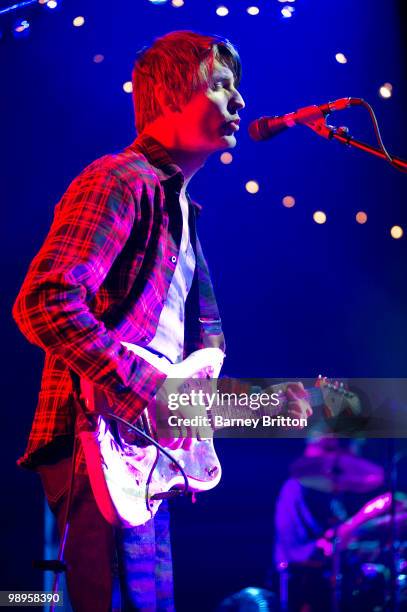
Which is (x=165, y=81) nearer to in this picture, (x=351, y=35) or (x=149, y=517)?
(x=149, y=517)

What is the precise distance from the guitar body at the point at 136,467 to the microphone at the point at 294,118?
0.62 m

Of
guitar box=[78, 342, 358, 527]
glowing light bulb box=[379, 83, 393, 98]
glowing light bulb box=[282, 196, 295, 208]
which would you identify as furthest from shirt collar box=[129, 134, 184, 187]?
glowing light bulb box=[379, 83, 393, 98]

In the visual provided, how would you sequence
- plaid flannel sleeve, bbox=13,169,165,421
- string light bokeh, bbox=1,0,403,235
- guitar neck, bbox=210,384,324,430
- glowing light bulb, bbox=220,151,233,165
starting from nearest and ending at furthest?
plaid flannel sleeve, bbox=13,169,165,421, guitar neck, bbox=210,384,324,430, string light bokeh, bbox=1,0,403,235, glowing light bulb, bbox=220,151,233,165

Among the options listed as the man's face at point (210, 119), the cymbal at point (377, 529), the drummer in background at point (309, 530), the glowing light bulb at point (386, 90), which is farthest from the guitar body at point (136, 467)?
the glowing light bulb at point (386, 90)

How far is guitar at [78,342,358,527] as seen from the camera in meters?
1.38

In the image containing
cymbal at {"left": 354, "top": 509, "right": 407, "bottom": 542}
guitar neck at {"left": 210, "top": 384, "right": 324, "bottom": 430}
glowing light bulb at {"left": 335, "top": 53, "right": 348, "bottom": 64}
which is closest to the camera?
guitar neck at {"left": 210, "top": 384, "right": 324, "bottom": 430}

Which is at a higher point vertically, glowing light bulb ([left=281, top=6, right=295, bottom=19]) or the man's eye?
glowing light bulb ([left=281, top=6, right=295, bottom=19])

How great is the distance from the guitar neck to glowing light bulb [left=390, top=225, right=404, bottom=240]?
1.13 meters

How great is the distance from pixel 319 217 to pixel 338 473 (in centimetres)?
100

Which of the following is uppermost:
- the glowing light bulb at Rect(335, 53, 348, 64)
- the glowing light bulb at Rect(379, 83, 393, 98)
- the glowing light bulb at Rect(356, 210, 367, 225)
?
the glowing light bulb at Rect(335, 53, 348, 64)

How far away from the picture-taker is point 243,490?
2609 millimetres

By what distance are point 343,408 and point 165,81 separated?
104 cm

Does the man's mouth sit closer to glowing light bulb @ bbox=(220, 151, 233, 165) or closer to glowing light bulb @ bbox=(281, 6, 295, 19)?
glowing light bulb @ bbox=(220, 151, 233, 165)

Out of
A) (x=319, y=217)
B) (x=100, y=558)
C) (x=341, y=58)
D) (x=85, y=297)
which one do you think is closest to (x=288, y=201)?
(x=319, y=217)
